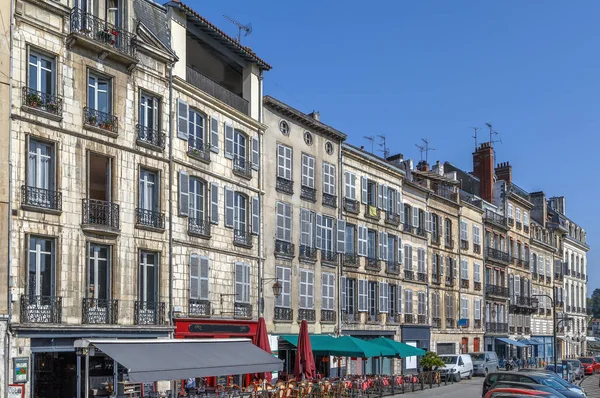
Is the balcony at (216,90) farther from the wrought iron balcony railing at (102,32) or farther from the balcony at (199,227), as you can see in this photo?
the balcony at (199,227)

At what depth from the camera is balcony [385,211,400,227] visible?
44088 millimetres

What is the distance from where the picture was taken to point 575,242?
8269 centimetres

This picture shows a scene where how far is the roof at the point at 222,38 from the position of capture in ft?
95.1

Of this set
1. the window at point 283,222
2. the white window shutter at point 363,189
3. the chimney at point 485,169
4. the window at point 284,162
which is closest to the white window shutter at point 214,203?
the window at point 283,222

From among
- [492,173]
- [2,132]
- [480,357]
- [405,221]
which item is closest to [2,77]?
[2,132]

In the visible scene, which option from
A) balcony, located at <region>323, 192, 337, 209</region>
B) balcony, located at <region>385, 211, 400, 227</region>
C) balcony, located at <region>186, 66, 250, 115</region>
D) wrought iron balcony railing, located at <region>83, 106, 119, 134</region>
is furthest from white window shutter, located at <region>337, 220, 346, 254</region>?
wrought iron balcony railing, located at <region>83, 106, 119, 134</region>

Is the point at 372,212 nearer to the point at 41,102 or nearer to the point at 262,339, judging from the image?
the point at 262,339

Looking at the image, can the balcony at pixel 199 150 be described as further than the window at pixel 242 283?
No

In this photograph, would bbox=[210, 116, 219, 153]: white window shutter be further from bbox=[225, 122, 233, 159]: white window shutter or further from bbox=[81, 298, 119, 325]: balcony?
bbox=[81, 298, 119, 325]: balcony

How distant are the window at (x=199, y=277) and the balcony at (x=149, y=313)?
1.87 m

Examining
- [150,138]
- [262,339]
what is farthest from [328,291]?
[150,138]

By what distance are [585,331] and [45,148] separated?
7628cm

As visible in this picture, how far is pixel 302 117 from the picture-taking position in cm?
3662

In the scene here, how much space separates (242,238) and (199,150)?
14.5ft
